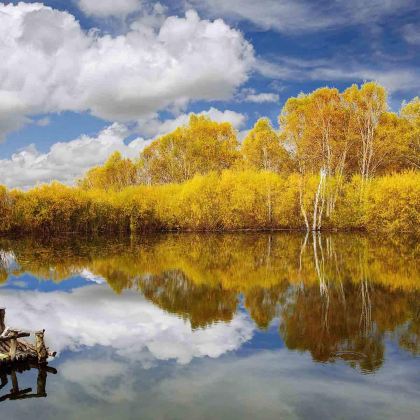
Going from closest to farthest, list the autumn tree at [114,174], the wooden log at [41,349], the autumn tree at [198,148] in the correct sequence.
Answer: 1. the wooden log at [41,349]
2. the autumn tree at [198,148]
3. the autumn tree at [114,174]

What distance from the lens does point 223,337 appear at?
34.6ft

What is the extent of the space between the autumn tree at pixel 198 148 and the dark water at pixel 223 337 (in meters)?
32.0

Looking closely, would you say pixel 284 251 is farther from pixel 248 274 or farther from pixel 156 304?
pixel 156 304

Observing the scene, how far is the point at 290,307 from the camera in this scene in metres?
12.8

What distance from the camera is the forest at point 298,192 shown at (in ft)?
124

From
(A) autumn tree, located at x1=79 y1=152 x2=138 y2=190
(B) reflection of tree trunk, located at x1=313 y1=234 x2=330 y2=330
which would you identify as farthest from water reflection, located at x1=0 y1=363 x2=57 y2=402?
(A) autumn tree, located at x1=79 y1=152 x2=138 y2=190

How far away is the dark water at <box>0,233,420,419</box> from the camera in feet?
24.0

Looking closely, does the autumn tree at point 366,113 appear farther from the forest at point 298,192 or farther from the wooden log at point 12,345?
the wooden log at point 12,345

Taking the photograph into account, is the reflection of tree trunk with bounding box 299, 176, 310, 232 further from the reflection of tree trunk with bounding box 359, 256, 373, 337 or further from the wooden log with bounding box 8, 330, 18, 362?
the wooden log with bounding box 8, 330, 18, 362

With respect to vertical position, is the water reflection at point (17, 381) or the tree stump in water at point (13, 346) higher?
the tree stump in water at point (13, 346)

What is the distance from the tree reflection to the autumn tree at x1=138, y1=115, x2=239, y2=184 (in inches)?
956

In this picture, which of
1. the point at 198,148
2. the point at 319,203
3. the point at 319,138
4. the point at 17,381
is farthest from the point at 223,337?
the point at 198,148

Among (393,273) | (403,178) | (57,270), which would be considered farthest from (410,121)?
(57,270)

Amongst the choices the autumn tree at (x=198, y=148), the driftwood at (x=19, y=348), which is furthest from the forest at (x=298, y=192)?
the driftwood at (x=19, y=348)
